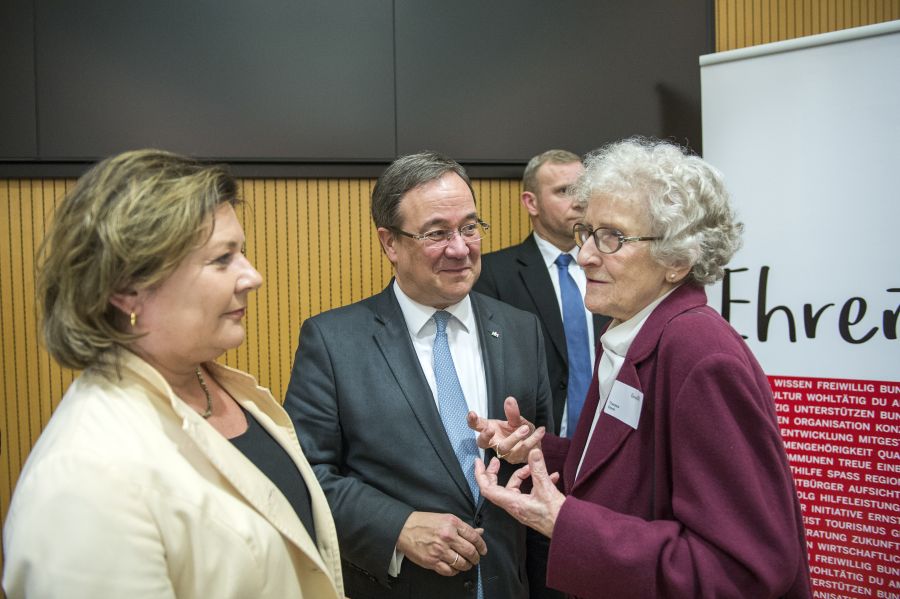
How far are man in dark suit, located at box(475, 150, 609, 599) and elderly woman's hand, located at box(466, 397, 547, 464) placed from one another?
4.12ft

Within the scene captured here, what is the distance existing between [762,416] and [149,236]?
1120 mm

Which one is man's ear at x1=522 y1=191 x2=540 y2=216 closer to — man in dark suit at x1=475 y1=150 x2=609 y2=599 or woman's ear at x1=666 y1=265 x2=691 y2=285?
man in dark suit at x1=475 y1=150 x2=609 y2=599

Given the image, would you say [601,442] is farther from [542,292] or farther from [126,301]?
[542,292]

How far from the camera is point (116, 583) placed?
103 centimetres

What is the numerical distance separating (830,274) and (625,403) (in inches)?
85.2

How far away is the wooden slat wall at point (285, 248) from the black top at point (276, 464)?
1.62m

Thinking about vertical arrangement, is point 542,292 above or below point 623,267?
below

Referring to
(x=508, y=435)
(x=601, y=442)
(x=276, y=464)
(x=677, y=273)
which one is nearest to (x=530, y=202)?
(x=508, y=435)

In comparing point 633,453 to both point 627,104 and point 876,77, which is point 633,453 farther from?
point 627,104

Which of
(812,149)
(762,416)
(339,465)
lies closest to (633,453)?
(762,416)

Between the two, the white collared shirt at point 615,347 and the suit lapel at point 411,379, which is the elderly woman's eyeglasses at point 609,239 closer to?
the white collared shirt at point 615,347

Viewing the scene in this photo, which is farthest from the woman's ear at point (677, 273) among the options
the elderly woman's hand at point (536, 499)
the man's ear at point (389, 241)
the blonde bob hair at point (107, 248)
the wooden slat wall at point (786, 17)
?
the wooden slat wall at point (786, 17)

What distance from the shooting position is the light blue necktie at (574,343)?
3.14m

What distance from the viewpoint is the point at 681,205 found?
1.55 metres
